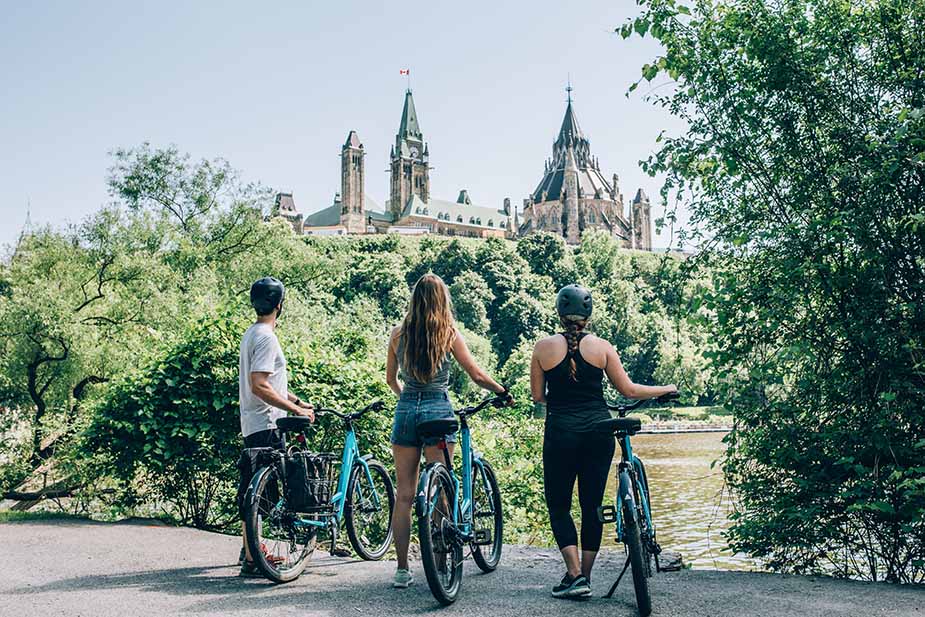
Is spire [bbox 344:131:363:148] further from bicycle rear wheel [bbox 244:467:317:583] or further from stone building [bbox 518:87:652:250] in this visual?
bicycle rear wheel [bbox 244:467:317:583]

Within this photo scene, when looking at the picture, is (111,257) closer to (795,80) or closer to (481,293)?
(795,80)

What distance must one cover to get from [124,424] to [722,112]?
6.55 metres

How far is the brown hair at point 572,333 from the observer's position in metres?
5.08

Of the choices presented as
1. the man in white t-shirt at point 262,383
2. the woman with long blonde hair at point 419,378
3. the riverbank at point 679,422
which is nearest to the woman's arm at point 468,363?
the woman with long blonde hair at point 419,378

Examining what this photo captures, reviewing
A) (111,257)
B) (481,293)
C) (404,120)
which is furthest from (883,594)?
(404,120)

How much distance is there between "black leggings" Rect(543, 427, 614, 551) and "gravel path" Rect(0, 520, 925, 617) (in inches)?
16.7

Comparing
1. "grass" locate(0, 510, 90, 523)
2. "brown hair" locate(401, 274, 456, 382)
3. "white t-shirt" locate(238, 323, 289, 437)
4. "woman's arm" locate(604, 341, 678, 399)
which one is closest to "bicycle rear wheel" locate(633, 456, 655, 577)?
"woman's arm" locate(604, 341, 678, 399)

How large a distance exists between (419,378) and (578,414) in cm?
108

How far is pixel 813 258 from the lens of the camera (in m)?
6.41

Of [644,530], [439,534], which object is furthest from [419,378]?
[644,530]

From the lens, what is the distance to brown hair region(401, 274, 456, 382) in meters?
5.31

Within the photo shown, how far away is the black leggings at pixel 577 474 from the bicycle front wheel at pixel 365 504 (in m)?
1.82

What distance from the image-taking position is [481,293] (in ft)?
272

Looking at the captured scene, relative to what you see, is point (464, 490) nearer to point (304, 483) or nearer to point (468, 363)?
point (468, 363)
